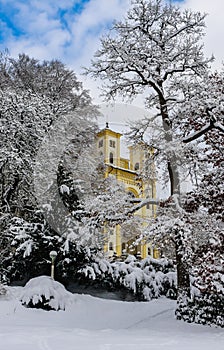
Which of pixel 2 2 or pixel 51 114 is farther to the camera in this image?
pixel 51 114

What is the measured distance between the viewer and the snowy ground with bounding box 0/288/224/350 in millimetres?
4547

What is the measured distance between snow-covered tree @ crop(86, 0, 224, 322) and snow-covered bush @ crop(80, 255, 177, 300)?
331 centimetres

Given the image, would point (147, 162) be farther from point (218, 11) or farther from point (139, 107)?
point (218, 11)

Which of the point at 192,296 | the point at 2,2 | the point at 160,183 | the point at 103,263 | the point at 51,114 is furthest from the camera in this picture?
the point at 51,114

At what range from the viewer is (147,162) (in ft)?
27.7

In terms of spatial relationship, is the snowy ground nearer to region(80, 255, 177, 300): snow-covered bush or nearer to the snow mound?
the snow mound

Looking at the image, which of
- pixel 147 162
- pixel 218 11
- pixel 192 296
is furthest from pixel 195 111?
pixel 192 296

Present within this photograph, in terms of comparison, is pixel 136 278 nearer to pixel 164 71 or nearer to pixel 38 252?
pixel 38 252

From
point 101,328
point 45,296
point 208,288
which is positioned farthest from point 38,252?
point 208,288

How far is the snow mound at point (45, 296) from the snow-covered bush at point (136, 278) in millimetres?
1533

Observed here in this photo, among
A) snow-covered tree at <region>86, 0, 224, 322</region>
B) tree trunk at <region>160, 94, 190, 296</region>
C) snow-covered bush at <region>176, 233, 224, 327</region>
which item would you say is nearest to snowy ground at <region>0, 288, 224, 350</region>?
snow-covered bush at <region>176, 233, 224, 327</region>

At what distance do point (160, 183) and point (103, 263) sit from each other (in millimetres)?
3176

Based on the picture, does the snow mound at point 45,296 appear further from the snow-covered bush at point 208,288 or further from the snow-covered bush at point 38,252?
the snow-covered bush at point 208,288

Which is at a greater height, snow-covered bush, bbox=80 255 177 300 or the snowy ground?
snow-covered bush, bbox=80 255 177 300
